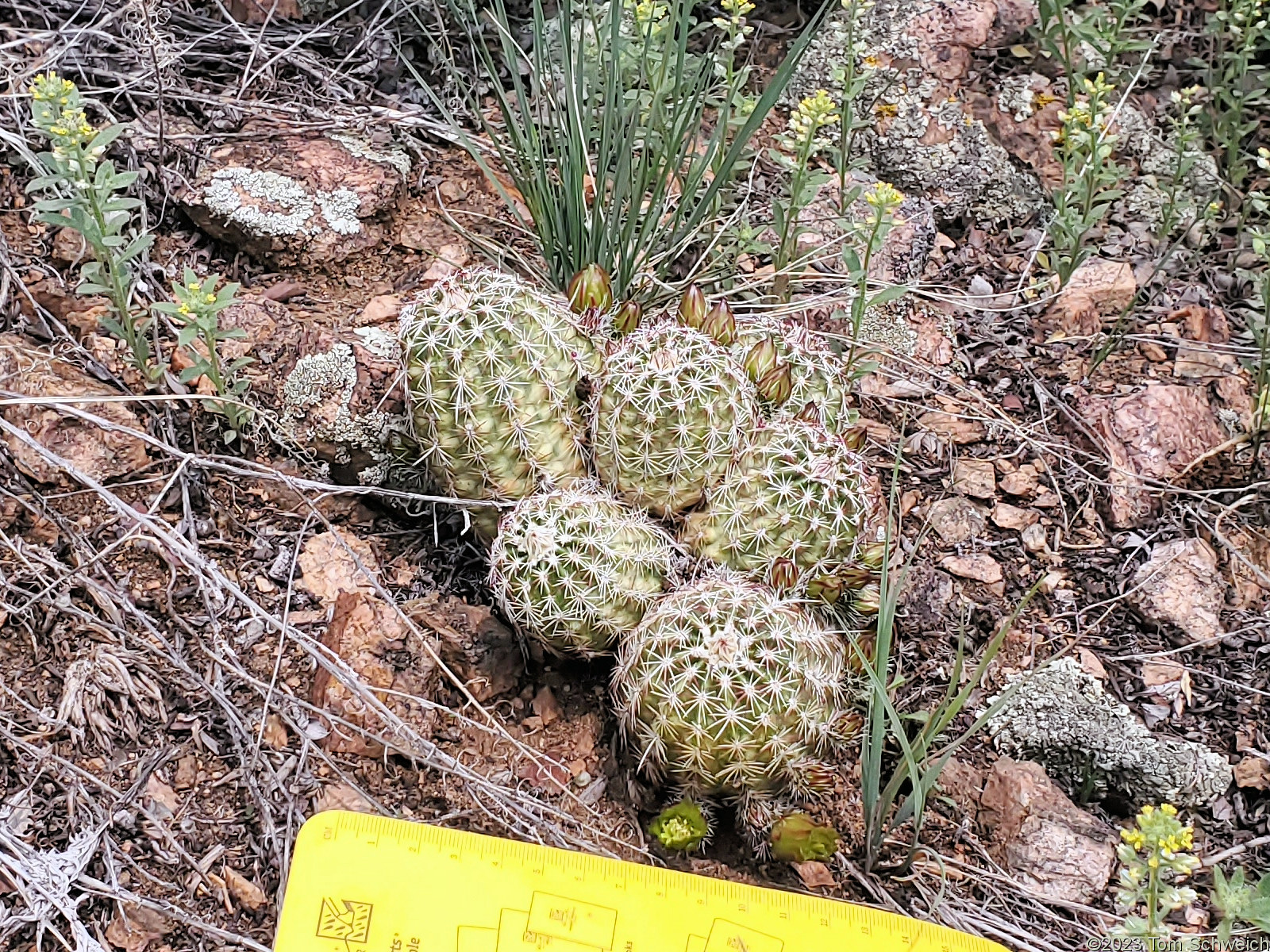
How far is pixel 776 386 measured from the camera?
225 cm

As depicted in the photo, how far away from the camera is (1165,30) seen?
3.63 metres

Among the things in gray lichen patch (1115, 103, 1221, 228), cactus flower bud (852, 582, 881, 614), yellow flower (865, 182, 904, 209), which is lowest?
cactus flower bud (852, 582, 881, 614)

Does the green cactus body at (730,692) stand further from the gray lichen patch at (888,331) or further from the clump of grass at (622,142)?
the gray lichen patch at (888,331)

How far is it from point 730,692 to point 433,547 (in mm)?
853

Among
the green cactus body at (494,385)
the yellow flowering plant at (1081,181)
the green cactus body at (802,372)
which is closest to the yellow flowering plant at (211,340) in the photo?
the green cactus body at (494,385)

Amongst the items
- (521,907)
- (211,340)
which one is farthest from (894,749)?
(211,340)

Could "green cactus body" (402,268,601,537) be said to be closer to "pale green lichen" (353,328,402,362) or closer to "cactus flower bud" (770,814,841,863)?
"pale green lichen" (353,328,402,362)

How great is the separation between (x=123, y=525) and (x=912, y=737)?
5.40 ft

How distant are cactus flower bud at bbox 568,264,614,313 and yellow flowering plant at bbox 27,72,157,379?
909 millimetres

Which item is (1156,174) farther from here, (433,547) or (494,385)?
(433,547)

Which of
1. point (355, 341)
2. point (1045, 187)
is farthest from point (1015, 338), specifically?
point (355, 341)

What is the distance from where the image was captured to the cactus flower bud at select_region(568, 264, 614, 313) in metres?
2.33

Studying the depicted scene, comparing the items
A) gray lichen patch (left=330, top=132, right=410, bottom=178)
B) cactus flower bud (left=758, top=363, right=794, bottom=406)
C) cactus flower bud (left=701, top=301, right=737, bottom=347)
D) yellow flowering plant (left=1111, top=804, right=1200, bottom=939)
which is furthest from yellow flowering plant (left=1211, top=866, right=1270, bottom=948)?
gray lichen patch (left=330, top=132, right=410, bottom=178)

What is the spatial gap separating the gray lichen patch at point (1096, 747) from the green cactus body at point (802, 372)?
0.68 metres
